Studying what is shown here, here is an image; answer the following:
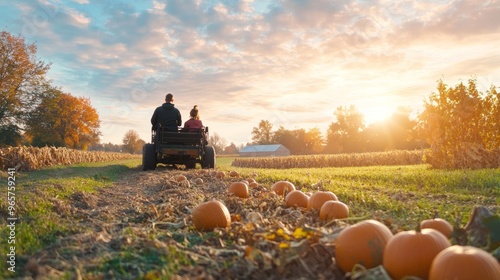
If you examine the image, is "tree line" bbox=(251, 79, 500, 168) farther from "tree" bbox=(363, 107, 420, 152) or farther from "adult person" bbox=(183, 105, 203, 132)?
"tree" bbox=(363, 107, 420, 152)

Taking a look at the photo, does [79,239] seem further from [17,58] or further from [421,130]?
[17,58]

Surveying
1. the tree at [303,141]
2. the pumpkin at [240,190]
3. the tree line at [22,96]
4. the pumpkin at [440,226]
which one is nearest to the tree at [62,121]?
the tree line at [22,96]

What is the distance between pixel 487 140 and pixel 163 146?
56.9 ft

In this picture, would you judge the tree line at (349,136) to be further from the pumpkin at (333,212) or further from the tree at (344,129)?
the pumpkin at (333,212)

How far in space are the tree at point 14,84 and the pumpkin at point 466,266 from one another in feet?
146

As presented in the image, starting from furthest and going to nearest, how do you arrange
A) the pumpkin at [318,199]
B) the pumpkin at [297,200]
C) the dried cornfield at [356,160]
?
the dried cornfield at [356,160] < the pumpkin at [297,200] < the pumpkin at [318,199]

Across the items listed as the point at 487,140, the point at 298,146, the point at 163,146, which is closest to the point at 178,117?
the point at 163,146

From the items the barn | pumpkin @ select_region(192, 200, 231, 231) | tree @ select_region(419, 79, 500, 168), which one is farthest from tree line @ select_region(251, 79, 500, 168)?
the barn

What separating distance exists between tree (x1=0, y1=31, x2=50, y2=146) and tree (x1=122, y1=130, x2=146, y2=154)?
45342 millimetres

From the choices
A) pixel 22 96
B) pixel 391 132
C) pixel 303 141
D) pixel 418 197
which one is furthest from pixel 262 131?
pixel 418 197

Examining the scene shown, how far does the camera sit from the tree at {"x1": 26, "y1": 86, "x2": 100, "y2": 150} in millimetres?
43906

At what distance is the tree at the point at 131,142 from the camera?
291 ft

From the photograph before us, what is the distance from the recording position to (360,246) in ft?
10.2

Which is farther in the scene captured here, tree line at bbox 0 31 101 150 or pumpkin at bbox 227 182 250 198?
tree line at bbox 0 31 101 150
